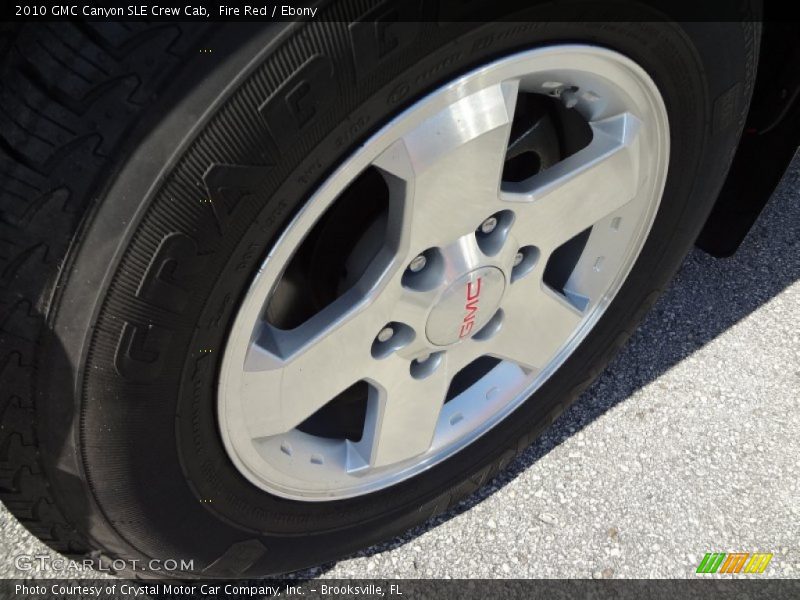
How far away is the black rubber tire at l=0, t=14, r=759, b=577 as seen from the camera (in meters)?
0.81

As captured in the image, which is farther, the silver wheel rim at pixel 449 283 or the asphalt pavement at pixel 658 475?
the asphalt pavement at pixel 658 475

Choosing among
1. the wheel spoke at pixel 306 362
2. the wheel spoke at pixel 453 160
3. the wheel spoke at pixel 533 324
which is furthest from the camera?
the wheel spoke at pixel 533 324

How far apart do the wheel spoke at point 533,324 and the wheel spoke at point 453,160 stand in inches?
11.1

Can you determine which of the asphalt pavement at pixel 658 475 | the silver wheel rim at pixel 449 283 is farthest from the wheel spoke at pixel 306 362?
the asphalt pavement at pixel 658 475

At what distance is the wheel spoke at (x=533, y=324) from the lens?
1358mm

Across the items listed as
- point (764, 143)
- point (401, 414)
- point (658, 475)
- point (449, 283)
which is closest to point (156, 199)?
point (449, 283)

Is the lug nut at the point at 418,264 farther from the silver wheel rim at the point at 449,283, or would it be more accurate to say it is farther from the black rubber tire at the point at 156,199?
the black rubber tire at the point at 156,199

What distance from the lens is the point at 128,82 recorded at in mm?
799

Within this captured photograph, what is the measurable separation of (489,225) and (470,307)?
0.48 ft

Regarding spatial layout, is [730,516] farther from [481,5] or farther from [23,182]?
[23,182]

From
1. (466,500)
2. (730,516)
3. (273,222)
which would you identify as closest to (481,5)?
(273,222)

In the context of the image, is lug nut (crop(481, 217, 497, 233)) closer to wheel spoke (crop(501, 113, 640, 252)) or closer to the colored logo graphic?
wheel spoke (crop(501, 113, 640, 252))

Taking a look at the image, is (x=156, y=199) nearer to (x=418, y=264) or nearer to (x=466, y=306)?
(x=418, y=264)

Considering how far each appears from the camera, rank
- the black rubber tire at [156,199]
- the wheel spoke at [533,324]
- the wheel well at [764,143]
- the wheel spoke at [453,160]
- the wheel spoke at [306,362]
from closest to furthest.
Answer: the black rubber tire at [156,199] < the wheel spoke at [453,160] < the wheel spoke at [306,362] < the wheel spoke at [533,324] < the wheel well at [764,143]
